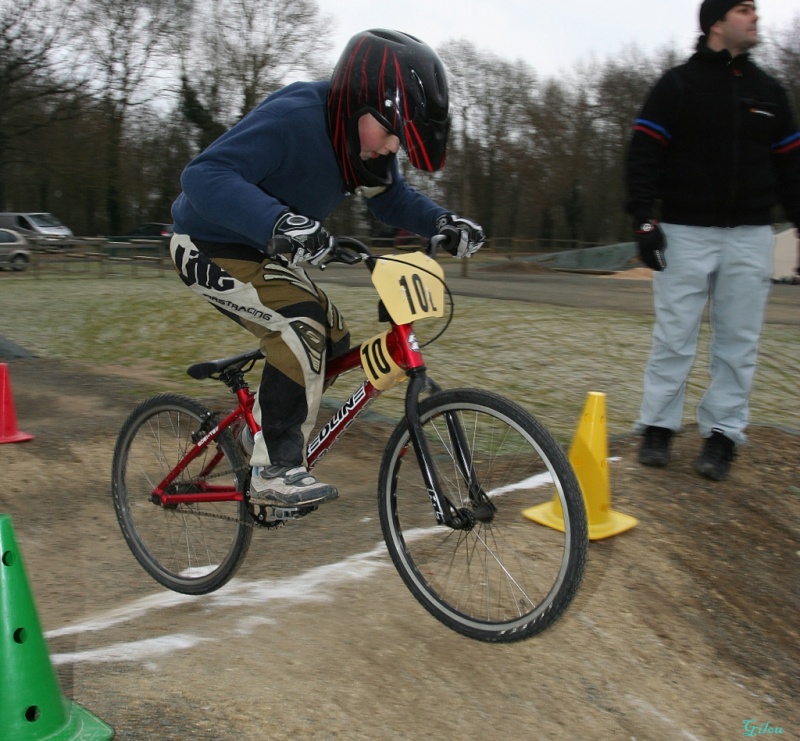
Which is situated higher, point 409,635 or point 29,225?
point 29,225

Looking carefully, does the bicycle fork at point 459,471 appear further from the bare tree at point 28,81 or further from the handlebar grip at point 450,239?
the bare tree at point 28,81

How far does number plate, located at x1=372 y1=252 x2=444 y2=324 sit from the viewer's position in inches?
114

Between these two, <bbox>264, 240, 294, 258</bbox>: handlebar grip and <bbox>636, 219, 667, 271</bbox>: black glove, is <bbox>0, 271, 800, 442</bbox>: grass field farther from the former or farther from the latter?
<bbox>264, 240, 294, 258</bbox>: handlebar grip

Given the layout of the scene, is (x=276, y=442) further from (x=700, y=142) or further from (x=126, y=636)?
(x=700, y=142)

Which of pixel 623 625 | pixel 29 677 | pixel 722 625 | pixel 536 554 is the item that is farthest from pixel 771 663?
pixel 29 677

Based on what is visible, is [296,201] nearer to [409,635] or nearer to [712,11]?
[409,635]

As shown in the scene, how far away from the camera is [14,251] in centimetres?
2581

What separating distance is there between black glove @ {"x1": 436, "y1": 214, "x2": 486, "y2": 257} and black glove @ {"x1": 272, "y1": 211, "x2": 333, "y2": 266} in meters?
0.62

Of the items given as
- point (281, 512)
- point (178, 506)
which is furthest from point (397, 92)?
point (178, 506)

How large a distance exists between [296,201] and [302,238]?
55cm

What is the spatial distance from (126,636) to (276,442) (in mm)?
837

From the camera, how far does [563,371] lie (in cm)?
763

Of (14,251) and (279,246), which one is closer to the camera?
(279,246)

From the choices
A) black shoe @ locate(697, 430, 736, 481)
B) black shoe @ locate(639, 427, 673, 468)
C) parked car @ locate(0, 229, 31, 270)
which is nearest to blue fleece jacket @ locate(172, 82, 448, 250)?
black shoe @ locate(639, 427, 673, 468)
